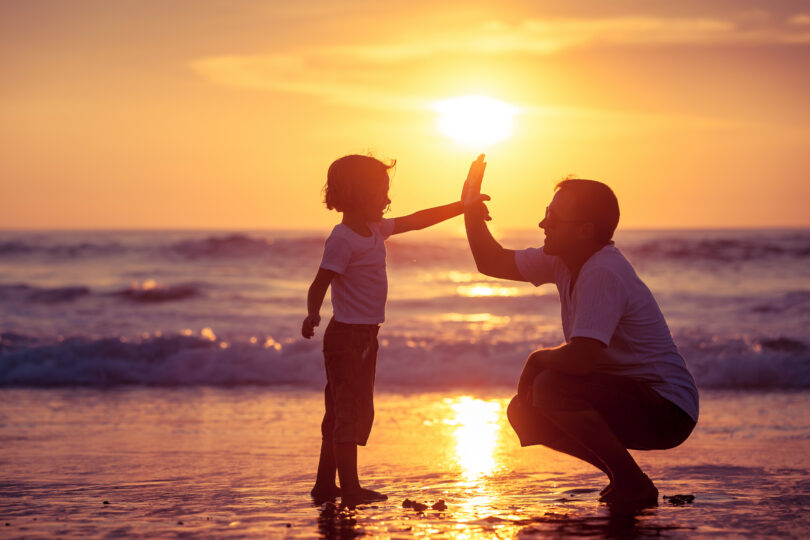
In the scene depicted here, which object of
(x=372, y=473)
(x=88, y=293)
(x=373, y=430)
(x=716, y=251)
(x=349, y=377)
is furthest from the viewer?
(x=716, y=251)

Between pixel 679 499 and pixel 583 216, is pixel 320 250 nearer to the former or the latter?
pixel 679 499

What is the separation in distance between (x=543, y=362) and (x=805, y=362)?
7.55 metres

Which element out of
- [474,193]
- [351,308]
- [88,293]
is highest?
[88,293]

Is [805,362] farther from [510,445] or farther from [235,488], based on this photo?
[235,488]

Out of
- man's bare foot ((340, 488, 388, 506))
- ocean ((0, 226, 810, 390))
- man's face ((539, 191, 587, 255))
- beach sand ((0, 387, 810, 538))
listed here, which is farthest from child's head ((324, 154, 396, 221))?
ocean ((0, 226, 810, 390))

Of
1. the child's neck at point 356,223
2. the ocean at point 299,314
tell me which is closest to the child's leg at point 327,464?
the child's neck at point 356,223

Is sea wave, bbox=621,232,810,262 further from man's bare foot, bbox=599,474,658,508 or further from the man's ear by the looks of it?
the man's ear

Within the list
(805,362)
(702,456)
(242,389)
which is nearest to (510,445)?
(702,456)

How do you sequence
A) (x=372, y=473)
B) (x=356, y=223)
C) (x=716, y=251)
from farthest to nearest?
(x=716, y=251) → (x=372, y=473) → (x=356, y=223)

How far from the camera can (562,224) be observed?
3783 mm

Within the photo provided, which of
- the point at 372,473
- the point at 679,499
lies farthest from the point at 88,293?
the point at 679,499

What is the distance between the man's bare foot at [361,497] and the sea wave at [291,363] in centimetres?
533

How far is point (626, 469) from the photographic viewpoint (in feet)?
12.5

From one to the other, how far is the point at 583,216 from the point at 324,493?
1.83m
